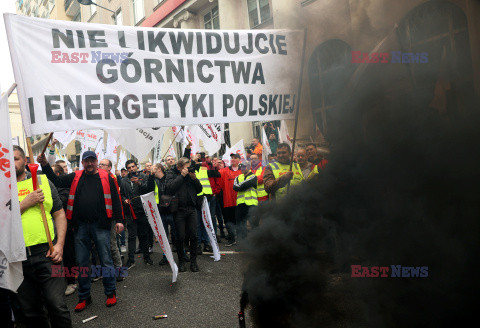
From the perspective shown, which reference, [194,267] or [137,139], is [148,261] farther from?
[137,139]

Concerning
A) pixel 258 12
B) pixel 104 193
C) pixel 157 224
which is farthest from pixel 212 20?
pixel 104 193

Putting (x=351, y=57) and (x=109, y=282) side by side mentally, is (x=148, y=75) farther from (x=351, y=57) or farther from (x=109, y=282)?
(x=109, y=282)

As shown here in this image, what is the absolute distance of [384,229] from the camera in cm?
294

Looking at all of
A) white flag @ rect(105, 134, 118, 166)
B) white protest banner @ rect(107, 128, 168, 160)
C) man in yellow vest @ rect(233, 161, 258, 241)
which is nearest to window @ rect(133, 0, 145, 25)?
white flag @ rect(105, 134, 118, 166)

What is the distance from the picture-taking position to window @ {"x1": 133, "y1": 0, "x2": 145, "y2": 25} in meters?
21.2

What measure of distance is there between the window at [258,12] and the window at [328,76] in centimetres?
878

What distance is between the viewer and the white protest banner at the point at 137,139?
7.07 meters

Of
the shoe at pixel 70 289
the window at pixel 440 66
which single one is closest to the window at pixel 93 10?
the shoe at pixel 70 289

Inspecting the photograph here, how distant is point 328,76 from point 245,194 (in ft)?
10.3

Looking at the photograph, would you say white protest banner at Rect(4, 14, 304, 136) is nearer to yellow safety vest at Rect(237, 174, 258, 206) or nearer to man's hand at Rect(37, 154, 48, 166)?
man's hand at Rect(37, 154, 48, 166)

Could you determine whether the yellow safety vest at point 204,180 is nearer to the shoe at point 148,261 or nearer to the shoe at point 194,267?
the shoe at point 148,261

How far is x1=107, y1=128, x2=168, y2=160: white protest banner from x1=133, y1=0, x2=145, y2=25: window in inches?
631

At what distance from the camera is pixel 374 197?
303cm

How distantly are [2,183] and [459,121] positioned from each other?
375 centimetres
